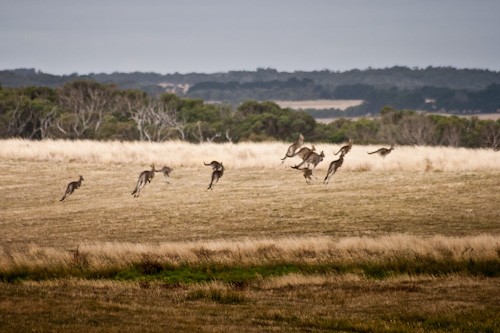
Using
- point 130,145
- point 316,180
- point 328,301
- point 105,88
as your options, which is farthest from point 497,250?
point 105,88

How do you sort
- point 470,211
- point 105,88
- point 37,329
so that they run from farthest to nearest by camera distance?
point 105,88 → point 470,211 → point 37,329

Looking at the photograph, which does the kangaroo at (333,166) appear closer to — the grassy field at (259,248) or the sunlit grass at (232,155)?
the grassy field at (259,248)

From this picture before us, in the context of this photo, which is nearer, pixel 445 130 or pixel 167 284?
pixel 167 284

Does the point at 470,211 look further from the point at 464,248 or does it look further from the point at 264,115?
the point at 264,115

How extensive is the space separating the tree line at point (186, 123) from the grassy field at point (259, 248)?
40.8 meters

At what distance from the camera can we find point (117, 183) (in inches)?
1734

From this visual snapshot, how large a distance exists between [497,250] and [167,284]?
8938mm

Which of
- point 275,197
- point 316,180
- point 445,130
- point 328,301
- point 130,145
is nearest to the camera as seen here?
point 328,301

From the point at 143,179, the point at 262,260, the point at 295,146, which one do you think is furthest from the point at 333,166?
the point at 262,260

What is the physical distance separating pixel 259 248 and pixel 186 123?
3142 inches

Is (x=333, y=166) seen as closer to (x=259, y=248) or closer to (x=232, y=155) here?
(x=232, y=155)

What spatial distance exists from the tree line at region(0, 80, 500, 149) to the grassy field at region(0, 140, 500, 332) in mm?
40828

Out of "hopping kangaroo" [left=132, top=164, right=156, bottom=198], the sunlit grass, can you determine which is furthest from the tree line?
"hopping kangaroo" [left=132, top=164, right=156, bottom=198]

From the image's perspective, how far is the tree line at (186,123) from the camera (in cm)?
9238
